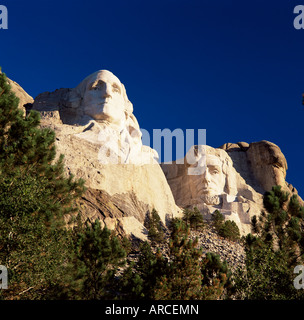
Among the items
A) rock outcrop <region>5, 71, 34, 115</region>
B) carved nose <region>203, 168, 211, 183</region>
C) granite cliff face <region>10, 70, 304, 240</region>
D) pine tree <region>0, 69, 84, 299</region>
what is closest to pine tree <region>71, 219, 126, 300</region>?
pine tree <region>0, 69, 84, 299</region>

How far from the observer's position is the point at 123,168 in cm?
2877

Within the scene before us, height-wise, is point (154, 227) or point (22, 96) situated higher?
point (22, 96)

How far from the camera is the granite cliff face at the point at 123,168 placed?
26.0 meters

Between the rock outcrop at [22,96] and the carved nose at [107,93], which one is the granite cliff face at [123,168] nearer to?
the carved nose at [107,93]

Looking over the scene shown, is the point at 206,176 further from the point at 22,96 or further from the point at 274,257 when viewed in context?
the point at 274,257

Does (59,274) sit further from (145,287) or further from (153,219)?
(153,219)

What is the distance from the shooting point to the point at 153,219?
2833 centimetres

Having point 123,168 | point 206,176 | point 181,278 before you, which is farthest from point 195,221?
point 181,278

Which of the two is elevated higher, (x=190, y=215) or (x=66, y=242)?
(x=190, y=215)

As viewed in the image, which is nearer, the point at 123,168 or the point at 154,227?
the point at 154,227

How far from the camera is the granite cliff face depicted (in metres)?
26.0
